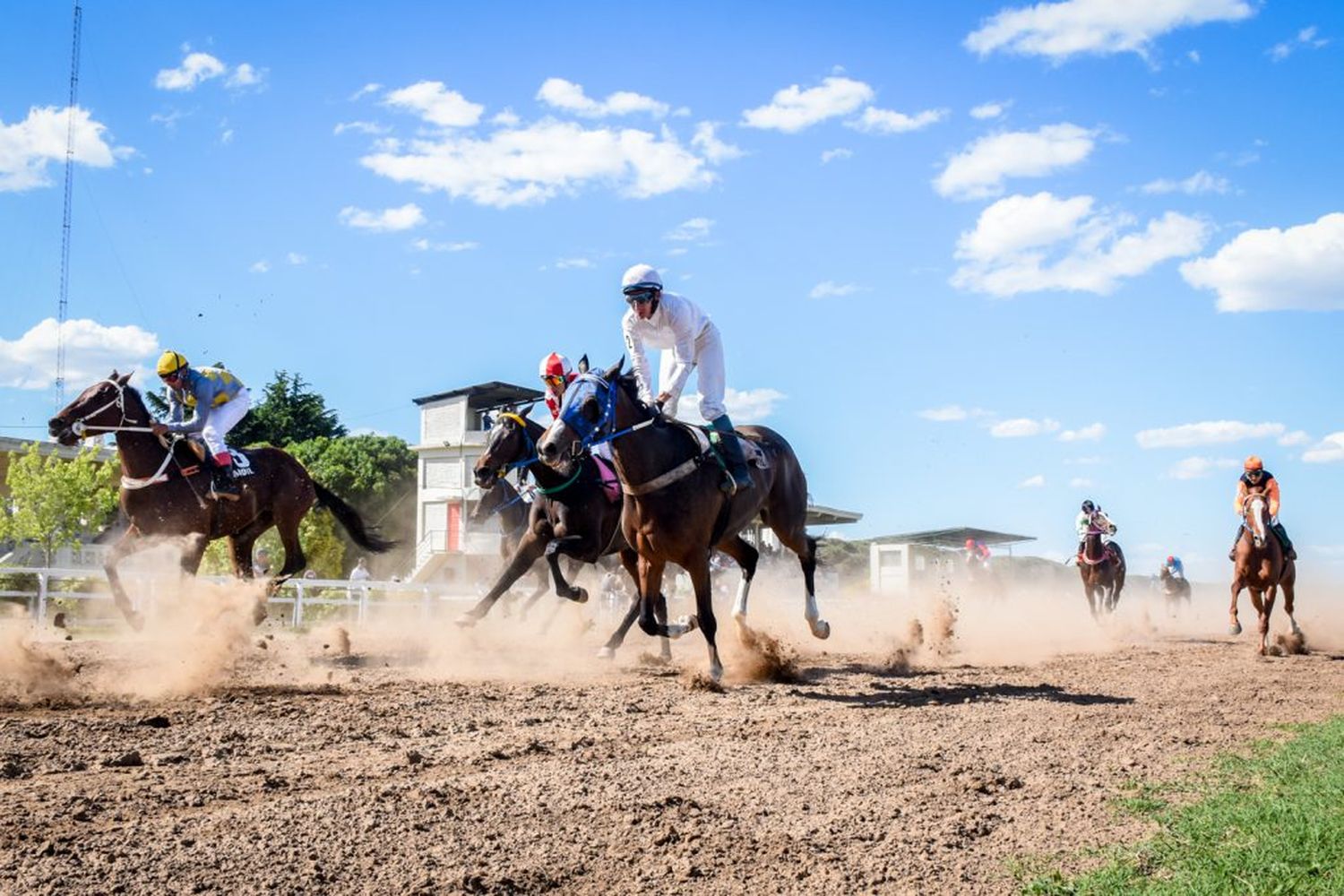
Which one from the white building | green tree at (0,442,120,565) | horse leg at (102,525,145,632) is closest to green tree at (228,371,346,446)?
the white building

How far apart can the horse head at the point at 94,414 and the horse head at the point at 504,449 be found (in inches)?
147

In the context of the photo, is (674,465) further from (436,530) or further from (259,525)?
(436,530)

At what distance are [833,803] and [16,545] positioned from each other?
109 feet

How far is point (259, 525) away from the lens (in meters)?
14.2

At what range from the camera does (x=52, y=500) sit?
28828mm

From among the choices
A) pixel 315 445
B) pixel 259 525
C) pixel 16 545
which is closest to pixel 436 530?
pixel 315 445

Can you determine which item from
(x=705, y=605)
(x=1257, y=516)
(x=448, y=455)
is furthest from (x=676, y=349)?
(x=448, y=455)

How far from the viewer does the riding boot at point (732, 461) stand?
1021 centimetres

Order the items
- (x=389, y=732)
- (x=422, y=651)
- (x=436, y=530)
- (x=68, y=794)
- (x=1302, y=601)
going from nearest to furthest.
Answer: (x=68, y=794) → (x=389, y=732) → (x=422, y=651) → (x=1302, y=601) → (x=436, y=530)

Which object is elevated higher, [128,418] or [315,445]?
[315,445]

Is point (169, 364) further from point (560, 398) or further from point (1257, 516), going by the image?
point (1257, 516)

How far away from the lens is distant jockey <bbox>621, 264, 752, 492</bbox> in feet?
32.6

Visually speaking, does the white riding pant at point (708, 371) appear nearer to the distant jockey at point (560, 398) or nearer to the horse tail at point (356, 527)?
the distant jockey at point (560, 398)

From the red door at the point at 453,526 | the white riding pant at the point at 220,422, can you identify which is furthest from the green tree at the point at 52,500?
the red door at the point at 453,526
